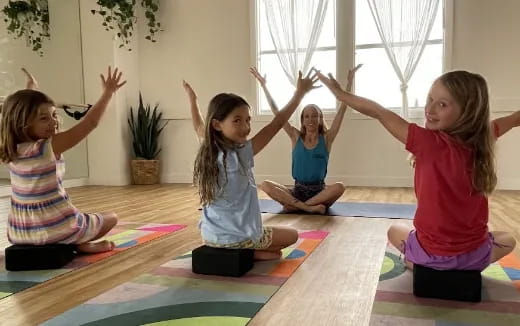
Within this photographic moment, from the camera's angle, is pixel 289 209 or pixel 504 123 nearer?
pixel 504 123

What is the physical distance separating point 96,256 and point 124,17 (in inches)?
151

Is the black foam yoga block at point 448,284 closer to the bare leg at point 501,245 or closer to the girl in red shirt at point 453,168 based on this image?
the girl in red shirt at point 453,168

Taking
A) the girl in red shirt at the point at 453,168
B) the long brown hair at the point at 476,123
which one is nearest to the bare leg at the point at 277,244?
the girl in red shirt at the point at 453,168

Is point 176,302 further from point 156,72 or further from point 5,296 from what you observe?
point 156,72

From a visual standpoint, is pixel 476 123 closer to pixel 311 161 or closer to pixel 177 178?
pixel 311 161

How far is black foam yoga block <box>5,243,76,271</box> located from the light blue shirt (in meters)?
0.63

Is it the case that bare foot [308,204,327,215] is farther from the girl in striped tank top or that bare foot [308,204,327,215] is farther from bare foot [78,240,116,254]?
the girl in striped tank top

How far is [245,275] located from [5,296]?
808 mm

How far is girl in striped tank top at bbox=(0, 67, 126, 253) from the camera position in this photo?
6.00ft

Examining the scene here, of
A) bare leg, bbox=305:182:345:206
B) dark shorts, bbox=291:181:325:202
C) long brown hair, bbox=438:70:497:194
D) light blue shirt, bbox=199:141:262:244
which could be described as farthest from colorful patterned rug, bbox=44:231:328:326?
dark shorts, bbox=291:181:325:202

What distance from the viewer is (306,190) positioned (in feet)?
10.8

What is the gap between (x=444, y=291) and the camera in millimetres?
1441

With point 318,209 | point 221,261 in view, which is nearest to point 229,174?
point 221,261

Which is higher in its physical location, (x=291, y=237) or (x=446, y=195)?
(x=446, y=195)
